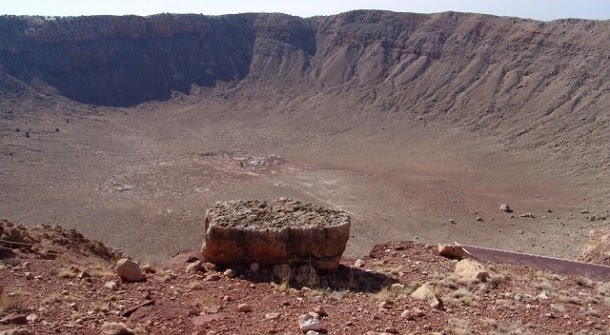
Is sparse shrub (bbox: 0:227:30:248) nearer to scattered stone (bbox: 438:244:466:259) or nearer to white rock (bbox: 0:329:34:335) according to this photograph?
white rock (bbox: 0:329:34:335)

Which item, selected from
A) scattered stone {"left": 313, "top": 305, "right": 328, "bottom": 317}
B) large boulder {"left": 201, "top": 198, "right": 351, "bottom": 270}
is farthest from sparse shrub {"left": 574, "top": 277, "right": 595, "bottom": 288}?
scattered stone {"left": 313, "top": 305, "right": 328, "bottom": 317}

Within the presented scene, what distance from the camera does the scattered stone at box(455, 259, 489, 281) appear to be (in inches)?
444

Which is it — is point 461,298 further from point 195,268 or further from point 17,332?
point 17,332

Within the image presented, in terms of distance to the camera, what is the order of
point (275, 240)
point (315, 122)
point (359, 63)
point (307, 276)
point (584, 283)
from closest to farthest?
point (307, 276) → point (275, 240) → point (584, 283) → point (315, 122) → point (359, 63)

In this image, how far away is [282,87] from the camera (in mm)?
66688

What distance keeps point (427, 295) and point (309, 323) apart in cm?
265

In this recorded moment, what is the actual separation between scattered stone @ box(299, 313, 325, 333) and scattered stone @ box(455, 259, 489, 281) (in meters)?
4.19

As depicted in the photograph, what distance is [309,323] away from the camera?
8.03 metres

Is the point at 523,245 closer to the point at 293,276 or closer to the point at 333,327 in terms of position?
the point at 293,276

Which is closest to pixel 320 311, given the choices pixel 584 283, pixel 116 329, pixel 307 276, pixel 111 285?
pixel 307 276

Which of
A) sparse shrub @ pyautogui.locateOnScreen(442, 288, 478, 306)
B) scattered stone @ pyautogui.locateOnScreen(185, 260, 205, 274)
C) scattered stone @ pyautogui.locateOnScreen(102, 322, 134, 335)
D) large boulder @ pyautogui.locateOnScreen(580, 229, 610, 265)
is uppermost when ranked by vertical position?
scattered stone @ pyautogui.locateOnScreen(102, 322, 134, 335)

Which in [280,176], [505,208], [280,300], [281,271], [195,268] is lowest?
[280,176]

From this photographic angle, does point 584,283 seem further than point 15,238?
No

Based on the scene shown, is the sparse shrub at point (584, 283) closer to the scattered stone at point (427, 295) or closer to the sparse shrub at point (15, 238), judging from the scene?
the scattered stone at point (427, 295)
